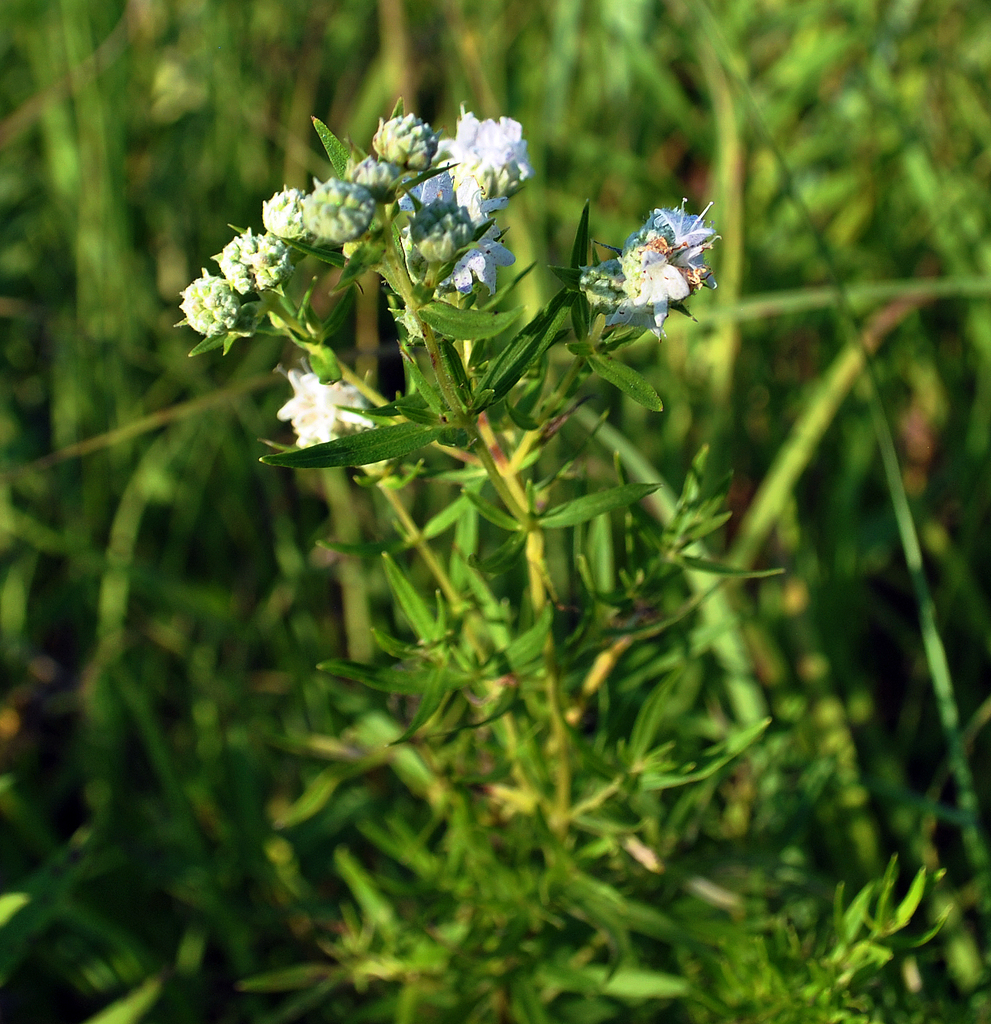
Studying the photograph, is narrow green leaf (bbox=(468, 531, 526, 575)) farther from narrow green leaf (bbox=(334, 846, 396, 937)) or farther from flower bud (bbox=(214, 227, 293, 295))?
narrow green leaf (bbox=(334, 846, 396, 937))

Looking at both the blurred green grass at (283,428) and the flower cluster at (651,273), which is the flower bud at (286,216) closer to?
the flower cluster at (651,273)

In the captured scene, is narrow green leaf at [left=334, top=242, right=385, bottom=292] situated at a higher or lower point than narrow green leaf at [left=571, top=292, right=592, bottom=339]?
higher

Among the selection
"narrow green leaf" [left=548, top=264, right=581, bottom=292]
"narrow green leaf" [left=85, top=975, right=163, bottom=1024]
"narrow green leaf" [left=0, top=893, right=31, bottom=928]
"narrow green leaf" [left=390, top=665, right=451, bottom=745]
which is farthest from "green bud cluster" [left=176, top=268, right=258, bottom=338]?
"narrow green leaf" [left=85, top=975, right=163, bottom=1024]

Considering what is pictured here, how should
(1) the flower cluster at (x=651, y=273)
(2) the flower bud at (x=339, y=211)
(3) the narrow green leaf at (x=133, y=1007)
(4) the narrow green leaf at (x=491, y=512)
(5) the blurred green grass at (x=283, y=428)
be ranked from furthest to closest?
1. (5) the blurred green grass at (x=283, y=428)
2. (3) the narrow green leaf at (x=133, y=1007)
3. (4) the narrow green leaf at (x=491, y=512)
4. (1) the flower cluster at (x=651, y=273)
5. (2) the flower bud at (x=339, y=211)

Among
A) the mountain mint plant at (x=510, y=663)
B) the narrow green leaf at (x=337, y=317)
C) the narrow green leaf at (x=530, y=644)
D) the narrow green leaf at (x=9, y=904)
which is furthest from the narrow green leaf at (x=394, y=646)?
the narrow green leaf at (x=9, y=904)

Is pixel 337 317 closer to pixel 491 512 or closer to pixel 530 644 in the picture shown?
pixel 491 512
